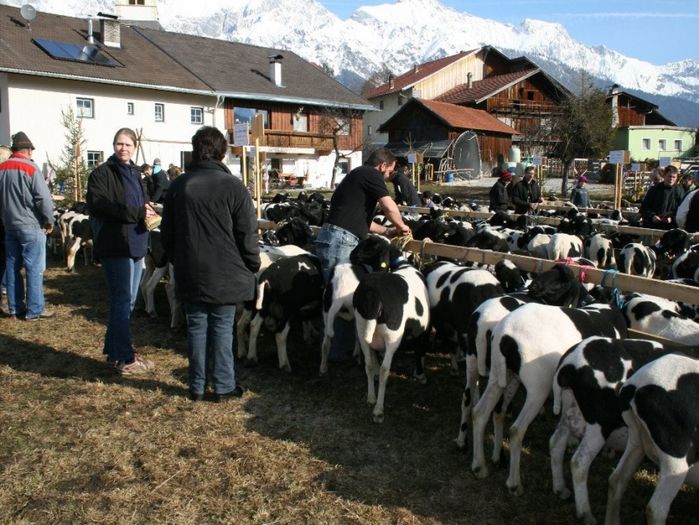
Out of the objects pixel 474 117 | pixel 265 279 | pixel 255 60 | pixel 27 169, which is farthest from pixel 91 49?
pixel 265 279

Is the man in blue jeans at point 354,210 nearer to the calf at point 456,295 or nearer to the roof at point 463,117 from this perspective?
the calf at point 456,295

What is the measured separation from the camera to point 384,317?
5.49 meters

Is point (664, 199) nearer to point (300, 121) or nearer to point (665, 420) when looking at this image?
point (665, 420)

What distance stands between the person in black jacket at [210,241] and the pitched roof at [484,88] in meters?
50.6

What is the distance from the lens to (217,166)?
208 inches

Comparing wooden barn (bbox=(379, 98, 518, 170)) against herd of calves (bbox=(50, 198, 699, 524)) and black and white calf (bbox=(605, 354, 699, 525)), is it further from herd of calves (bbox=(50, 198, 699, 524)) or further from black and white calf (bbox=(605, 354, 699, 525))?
black and white calf (bbox=(605, 354, 699, 525))

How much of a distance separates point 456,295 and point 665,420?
107 inches

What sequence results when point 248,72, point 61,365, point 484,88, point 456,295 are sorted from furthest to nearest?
point 484,88 < point 248,72 < point 61,365 < point 456,295

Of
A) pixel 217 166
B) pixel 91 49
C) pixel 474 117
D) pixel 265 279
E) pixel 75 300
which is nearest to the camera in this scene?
pixel 217 166

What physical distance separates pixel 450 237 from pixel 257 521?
5.89 metres

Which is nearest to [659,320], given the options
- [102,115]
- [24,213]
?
[24,213]

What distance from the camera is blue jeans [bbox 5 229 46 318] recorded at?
8.02 meters

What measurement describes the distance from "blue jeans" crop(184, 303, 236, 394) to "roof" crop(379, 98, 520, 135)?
4316 centimetres

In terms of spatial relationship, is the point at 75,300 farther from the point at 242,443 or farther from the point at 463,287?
the point at 463,287
